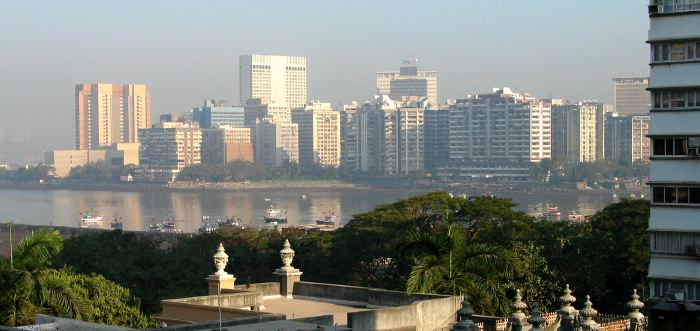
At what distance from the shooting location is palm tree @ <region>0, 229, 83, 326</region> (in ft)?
53.0

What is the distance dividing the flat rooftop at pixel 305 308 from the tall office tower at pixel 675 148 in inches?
157

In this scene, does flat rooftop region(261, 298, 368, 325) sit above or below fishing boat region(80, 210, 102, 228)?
above

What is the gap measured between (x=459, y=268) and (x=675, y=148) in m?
3.19

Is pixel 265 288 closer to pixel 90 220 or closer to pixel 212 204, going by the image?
pixel 90 220

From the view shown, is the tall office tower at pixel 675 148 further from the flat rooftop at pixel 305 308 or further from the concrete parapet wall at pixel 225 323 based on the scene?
the concrete parapet wall at pixel 225 323

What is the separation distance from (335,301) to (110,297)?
5.91 meters

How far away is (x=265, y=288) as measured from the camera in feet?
62.3

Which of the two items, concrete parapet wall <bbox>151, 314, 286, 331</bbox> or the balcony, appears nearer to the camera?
concrete parapet wall <bbox>151, 314, 286, 331</bbox>

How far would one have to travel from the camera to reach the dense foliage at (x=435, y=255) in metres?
17.9

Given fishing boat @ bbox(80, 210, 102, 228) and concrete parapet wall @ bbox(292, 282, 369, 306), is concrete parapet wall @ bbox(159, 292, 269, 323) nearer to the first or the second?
concrete parapet wall @ bbox(292, 282, 369, 306)

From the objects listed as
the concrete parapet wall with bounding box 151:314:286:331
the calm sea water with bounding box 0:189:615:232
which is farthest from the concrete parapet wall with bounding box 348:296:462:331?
the calm sea water with bounding box 0:189:615:232

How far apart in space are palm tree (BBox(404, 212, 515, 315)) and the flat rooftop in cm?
94

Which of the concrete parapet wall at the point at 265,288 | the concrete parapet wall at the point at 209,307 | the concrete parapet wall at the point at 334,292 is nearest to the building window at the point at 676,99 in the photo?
the concrete parapet wall at the point at 334,292

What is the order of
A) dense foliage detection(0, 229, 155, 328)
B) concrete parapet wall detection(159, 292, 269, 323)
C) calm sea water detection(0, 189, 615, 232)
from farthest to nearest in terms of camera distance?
1. calm sea water detection(0, 189, 615, 232)
2. dense foliage detection(0, 229, 155, 328)
3. concrete parapet wall detection(159, 292, 269, 323)
